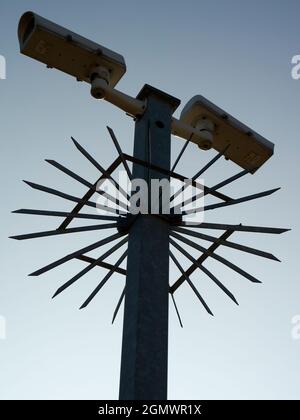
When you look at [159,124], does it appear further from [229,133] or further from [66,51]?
[229,133]

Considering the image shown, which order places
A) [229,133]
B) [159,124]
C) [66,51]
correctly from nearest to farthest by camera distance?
[159,124] → [66,51] → [229,133]

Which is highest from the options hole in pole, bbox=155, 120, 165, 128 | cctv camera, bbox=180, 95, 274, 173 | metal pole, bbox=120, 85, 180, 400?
cctv camera, bbox=180, 95, 274, 173

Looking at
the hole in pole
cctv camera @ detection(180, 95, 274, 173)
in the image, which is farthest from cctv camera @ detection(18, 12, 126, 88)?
cctv camera @ detection(180, 95, 274, 173)

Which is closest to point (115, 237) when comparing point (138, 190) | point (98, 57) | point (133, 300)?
point (138, 190)

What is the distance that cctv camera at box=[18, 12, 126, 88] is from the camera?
16938 millimetres

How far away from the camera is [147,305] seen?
43.5 ft

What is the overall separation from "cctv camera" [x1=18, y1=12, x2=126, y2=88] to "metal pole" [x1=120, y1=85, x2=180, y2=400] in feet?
7.96

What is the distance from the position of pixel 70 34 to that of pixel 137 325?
7559mm

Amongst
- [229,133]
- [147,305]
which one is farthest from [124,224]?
[229,133]

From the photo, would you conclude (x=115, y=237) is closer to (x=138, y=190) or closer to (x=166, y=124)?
(x=138, y=190)

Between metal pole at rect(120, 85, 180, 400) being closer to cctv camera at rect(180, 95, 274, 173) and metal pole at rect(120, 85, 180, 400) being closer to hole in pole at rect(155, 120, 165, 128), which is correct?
hole in pole at rect(155, 120, 165, 128)

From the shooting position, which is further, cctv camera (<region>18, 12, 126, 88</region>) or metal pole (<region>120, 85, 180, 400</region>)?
cctv camera (<region>18, 12, 126, 88</region>)

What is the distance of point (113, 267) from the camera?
16.5 m

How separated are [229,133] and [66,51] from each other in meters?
4.86
